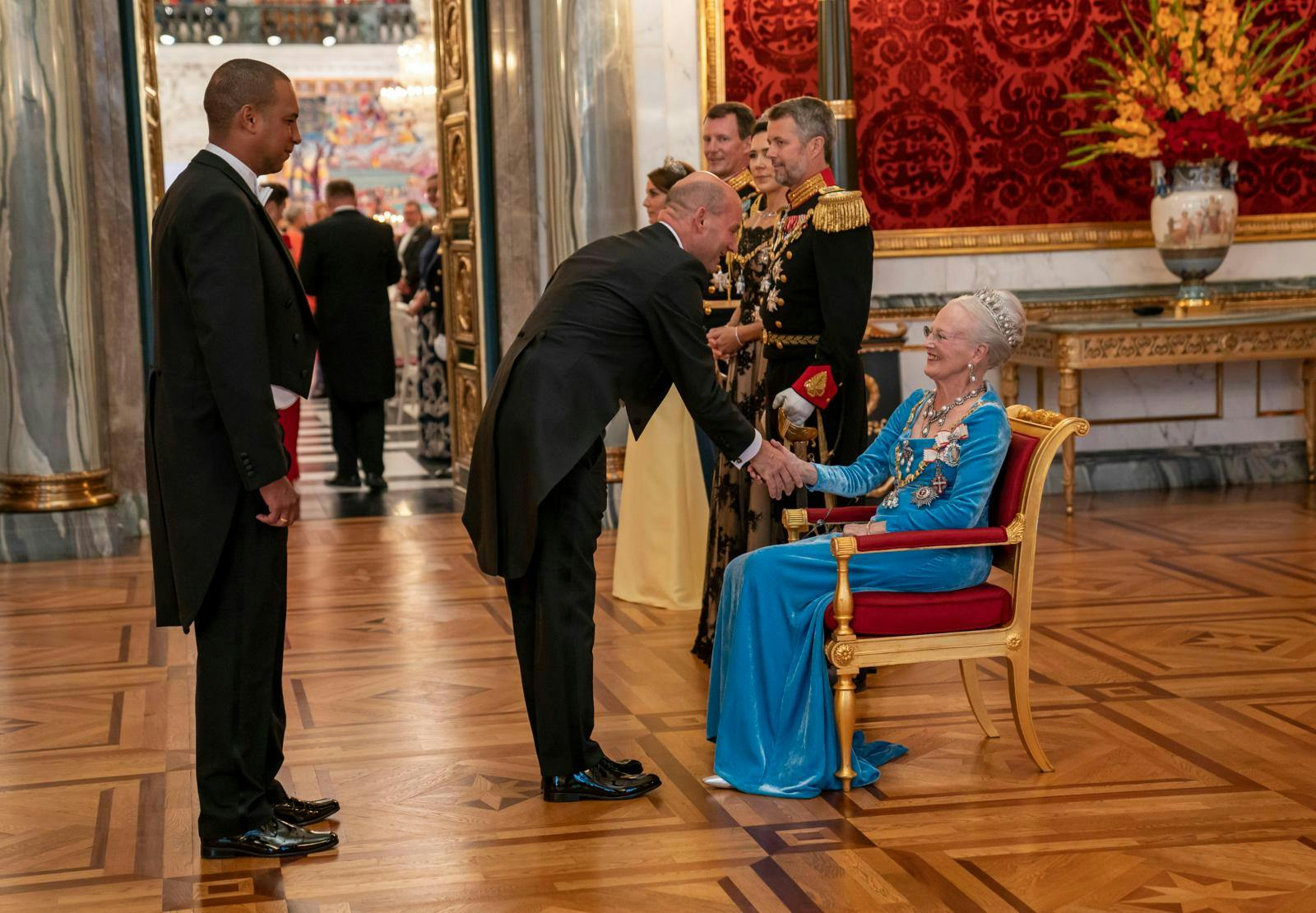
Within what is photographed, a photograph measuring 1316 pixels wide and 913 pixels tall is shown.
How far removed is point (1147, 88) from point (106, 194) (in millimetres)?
4901

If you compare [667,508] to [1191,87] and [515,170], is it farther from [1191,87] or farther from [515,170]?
[1191,87]

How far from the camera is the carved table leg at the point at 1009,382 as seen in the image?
26.1 ft

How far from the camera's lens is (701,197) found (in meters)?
3.66

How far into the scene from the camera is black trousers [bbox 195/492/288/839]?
329 centimetres

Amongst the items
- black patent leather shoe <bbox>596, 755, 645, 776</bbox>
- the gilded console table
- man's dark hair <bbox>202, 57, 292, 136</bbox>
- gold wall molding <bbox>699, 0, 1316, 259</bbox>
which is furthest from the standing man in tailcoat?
the gilded console table

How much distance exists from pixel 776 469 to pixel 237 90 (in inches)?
58.2

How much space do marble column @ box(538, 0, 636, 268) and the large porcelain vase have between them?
2.57 metres

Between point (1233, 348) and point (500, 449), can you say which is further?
point (1233, 348)

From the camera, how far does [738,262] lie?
191 inches

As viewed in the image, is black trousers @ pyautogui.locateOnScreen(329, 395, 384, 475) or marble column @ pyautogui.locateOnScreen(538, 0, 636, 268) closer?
marble column @ pyautogui.locateOnScreen(538, 0, 636, 268)

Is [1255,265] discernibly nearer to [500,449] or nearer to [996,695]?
[996,695]

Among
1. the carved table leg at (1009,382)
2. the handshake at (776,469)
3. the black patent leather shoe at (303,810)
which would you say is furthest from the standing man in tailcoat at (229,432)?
the carved table leg at (1009,382)

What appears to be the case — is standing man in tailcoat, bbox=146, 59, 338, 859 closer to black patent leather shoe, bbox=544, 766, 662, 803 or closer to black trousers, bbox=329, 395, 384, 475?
black patent leather shoe, bbox=544, 766, 662, 803

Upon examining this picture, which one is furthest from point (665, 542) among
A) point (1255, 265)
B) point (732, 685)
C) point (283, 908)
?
point (1255, 265)
